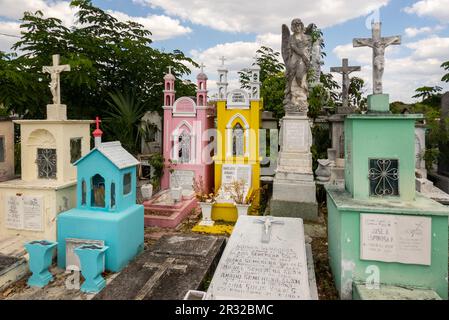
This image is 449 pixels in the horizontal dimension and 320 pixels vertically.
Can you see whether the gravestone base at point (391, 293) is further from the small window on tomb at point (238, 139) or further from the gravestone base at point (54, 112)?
the gravestone base at point (54, 112)

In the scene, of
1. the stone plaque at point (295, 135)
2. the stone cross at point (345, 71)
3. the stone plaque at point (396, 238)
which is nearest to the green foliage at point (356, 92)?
the stone cross at point (345, 71)

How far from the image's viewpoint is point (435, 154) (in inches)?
448

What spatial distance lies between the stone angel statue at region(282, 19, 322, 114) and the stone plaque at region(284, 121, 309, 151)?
1.34 ft

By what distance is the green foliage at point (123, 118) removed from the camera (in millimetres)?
11812

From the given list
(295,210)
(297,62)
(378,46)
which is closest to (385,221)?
(378,46)

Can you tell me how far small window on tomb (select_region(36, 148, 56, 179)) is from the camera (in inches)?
281

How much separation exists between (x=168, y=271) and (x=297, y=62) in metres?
7.13

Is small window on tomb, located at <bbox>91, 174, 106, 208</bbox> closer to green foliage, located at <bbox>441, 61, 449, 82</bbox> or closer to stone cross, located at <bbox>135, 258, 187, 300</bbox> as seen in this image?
stone cross, located at <bbox>135, 258, 187, 300</bbox>

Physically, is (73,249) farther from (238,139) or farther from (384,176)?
(238,139)

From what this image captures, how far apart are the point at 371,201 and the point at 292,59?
5938 millimetres

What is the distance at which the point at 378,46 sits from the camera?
545 cm

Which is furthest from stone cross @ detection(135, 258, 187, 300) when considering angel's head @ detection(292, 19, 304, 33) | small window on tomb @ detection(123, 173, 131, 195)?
angel's head @ detection(292, 19, 304, 33)

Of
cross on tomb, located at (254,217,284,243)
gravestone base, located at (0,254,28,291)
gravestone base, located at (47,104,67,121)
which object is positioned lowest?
gravestone base, located at (0,254,28,291)
